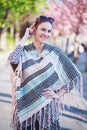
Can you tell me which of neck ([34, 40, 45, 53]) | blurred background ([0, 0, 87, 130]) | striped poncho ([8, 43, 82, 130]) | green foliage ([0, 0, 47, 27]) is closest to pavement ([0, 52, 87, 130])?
blurred background ([0, 0, 87, 130])

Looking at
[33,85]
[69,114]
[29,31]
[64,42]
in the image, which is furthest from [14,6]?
[33,85]

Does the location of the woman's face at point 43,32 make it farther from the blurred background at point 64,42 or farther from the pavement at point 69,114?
the pavement at point 69,114

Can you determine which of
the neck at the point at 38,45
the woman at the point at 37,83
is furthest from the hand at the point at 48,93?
the neck at the point at 38,45

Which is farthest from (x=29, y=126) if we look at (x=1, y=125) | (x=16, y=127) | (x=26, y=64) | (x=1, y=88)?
(x=1, y=88)

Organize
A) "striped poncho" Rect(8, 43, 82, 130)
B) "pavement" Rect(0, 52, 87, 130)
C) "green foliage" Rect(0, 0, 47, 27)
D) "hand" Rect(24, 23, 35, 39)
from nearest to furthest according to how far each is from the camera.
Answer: "striped poncho" Rect(8, 43, 82, 130)
"hand" Rect(24, 23, 35, 39)
"pavement" Rect(0, 52, 87, 130)
"green foliage" Rect(0, 0, 47, 27)

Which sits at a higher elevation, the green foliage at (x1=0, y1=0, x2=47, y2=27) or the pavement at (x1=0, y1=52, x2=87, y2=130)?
the green foliage at (x1=0, y1=0, x2=47, y2=27)

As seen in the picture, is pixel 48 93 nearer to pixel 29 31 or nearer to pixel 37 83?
pixel 37 83

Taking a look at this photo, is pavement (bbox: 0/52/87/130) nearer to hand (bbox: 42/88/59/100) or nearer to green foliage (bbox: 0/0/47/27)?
hand (bbox: 42/88/59/100)

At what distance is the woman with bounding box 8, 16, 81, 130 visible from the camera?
495 cm

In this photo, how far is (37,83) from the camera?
195 inches

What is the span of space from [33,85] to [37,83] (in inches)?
1.7

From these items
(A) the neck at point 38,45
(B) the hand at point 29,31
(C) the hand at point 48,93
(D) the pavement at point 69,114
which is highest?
(B) the hand at point 29,31

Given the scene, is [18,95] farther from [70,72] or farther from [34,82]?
[70,72]

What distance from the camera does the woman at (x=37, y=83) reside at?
4.95 metres
